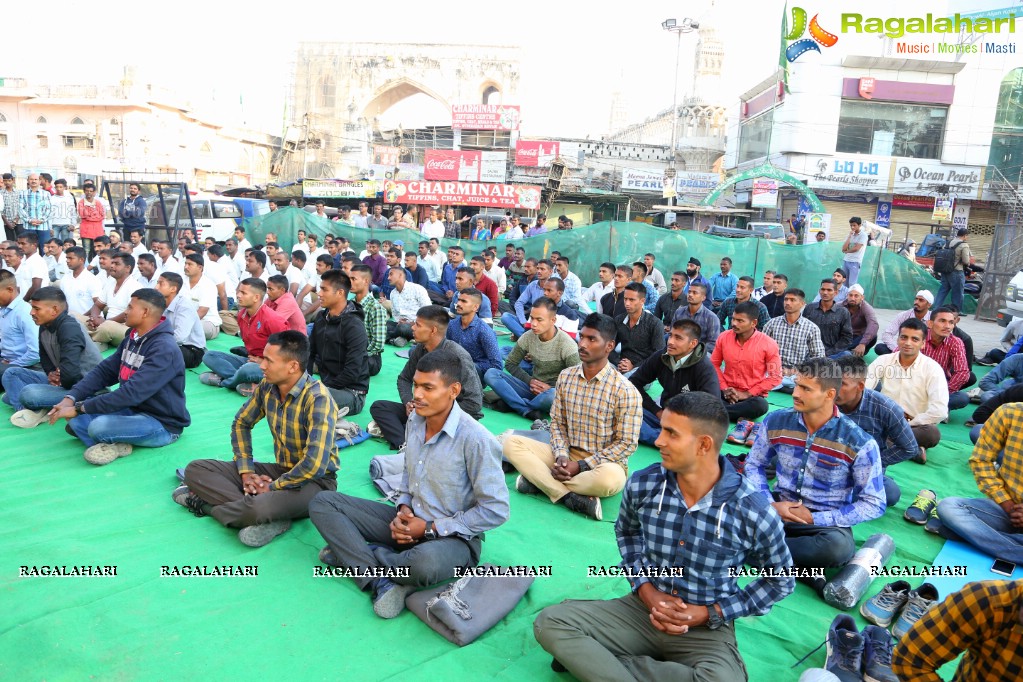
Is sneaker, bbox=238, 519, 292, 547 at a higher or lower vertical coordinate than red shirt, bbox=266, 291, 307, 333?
lower

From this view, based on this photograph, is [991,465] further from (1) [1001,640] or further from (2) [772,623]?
(1) [1001,640]

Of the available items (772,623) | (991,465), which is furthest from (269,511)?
(991,465)

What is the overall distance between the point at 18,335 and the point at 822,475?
261 inches

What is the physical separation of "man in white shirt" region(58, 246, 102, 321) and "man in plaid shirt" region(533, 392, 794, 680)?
7922mm

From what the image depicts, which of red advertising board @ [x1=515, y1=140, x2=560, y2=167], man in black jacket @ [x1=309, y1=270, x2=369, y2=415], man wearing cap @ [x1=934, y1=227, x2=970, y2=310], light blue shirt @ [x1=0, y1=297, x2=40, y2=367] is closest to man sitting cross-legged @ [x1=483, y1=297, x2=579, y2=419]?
man in black jacket @ [x1=309, y1=270, x2=369, y2=415]

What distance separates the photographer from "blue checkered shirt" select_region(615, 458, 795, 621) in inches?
102

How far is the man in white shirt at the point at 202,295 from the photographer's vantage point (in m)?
8.49

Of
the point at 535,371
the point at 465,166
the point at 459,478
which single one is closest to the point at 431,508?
the point at 459,478

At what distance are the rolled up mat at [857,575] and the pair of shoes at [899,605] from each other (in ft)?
0.29

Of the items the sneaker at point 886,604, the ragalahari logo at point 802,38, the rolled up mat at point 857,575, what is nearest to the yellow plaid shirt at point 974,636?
the sneaker at point 886,604

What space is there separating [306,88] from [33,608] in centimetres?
4180

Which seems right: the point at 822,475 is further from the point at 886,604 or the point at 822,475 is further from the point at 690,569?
the point at 690,569

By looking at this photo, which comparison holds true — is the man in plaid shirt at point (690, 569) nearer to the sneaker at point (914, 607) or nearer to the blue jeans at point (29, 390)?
the sneaker at point (914, 607)

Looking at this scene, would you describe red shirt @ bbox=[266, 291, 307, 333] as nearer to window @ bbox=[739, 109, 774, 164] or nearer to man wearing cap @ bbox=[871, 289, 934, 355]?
man wearing cap @ bbox=[871, 289, 934, 355]
